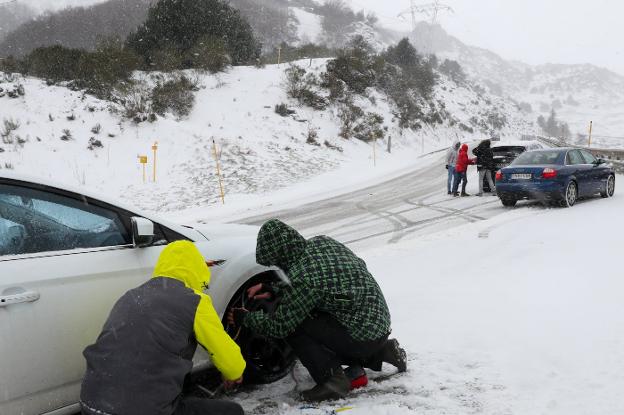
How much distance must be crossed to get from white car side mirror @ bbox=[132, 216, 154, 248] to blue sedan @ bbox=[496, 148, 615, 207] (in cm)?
1020

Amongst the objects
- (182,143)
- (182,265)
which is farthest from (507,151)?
(182,265)

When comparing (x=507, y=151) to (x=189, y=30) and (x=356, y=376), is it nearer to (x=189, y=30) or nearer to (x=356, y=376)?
(x=356, y=376)

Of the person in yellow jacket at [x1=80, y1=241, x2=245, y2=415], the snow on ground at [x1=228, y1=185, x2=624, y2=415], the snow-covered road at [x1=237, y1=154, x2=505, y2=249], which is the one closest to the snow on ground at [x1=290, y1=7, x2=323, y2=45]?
the snow-covered road at [x1=237, y1=154, x2=505, y2=249]

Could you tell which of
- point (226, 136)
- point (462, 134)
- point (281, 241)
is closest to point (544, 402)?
point (281, 241)

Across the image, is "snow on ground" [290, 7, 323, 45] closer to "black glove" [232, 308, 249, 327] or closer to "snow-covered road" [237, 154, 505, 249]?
"snow-covered road" [237, 154, 505, 249]

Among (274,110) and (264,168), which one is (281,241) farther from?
(274,110)

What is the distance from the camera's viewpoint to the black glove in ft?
10.8

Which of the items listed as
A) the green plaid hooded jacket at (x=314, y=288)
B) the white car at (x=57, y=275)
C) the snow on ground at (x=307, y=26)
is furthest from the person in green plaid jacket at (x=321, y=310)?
the snow on ground at (x=307, y=26)

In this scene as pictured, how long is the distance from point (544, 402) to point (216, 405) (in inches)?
79.3

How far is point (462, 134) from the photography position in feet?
138

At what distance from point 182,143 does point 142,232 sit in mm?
18363

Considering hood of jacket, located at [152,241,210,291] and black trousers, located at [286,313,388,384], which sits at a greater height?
hood of jacket, located at [152,241,210,291]

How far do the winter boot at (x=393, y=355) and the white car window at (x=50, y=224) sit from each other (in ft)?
6.09

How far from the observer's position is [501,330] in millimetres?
4301
